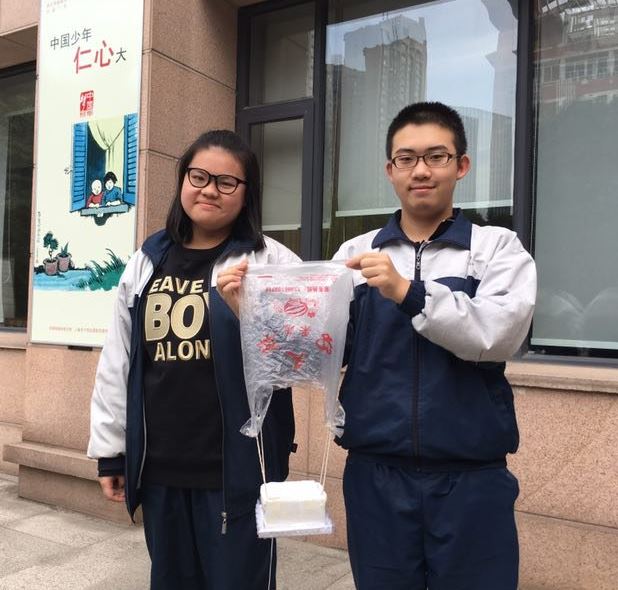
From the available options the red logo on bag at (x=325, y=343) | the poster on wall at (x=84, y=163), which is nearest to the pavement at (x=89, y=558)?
the poster on wall at (x=84, y=163)

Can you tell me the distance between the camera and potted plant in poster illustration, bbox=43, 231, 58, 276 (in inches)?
183

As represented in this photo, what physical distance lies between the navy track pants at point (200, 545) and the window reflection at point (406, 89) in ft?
8.66

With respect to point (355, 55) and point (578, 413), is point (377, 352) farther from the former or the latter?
point (355, 55)

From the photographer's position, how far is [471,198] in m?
→ 4.02

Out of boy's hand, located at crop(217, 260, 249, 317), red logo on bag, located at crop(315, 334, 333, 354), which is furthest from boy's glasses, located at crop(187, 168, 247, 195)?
red logo on bag, located at crop(315, 334, 333, 354)

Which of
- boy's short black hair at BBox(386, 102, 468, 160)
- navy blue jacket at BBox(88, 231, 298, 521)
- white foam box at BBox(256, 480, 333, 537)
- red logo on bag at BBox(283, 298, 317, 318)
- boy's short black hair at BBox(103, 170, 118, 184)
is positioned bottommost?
white foam box at BBox(256, 480, 333, 537)

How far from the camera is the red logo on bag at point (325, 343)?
1.79 meters

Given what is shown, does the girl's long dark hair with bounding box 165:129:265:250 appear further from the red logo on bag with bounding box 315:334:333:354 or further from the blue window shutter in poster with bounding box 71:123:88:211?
the blue window shutter in poster with bounding box 71:123:88:211

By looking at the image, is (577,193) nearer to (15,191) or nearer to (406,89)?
(406,89)

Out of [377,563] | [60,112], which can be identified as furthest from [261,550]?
[60,112]

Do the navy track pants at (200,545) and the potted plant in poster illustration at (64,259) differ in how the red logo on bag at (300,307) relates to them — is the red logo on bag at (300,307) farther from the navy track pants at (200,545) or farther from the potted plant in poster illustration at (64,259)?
the potted plant in poster illustration at (64,259)

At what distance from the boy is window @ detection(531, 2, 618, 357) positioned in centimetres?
212

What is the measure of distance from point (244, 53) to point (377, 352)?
3648 millimetres

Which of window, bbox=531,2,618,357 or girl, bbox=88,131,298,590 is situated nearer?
girl, bbox=88,131,298,590
